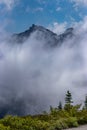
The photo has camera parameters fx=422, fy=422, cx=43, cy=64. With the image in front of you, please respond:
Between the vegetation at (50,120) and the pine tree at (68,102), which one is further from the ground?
the pine tree at (68,102)

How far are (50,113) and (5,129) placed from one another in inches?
257

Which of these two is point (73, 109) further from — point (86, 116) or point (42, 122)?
point (42, 122)

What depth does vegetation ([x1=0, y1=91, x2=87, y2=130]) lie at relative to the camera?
20.2m

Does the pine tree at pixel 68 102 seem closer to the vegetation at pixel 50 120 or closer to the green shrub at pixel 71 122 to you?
the vegetation at pixel 50 120

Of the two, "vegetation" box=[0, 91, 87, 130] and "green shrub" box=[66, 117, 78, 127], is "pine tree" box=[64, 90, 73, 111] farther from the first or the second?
"green shrub" box=[66, 117, 78, 127]

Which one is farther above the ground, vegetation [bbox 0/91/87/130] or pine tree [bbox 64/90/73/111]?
pine tree [bbox 64/90/73/111]

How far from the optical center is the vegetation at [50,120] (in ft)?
66.4

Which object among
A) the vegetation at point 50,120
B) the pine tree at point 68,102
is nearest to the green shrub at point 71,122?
the vegetation at point 50,120

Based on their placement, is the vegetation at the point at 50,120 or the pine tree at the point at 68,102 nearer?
the vegetation at the point at 50,120

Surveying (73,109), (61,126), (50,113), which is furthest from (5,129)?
(73,109)

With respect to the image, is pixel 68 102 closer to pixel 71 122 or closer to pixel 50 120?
pixel 71 122

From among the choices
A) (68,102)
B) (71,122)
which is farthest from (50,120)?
(68,102)

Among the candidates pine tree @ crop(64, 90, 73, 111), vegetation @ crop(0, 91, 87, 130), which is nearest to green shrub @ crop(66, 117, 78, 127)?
vegetation @ crop(0, 91, 87, 130)

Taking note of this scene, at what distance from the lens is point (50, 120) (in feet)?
73.4
